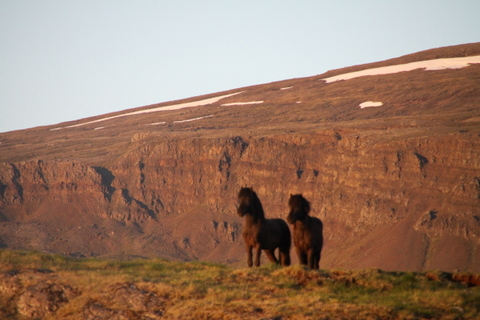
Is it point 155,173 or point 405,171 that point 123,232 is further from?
point 405,171

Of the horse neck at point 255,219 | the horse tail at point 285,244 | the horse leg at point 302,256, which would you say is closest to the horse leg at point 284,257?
the horse tail at point 285,244

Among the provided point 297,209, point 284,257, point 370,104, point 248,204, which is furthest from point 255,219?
point 370,104

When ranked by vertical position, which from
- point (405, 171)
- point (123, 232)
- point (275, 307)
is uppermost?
point (275, 307)

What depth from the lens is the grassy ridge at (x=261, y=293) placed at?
19531 millimetres

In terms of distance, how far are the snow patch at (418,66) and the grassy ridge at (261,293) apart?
421 ft

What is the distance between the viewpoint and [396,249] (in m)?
73.6

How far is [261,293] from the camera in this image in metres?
21.4

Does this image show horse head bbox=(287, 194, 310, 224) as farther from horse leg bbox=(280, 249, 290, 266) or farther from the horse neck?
horse leg bbox=(280, 249, 290, 266)

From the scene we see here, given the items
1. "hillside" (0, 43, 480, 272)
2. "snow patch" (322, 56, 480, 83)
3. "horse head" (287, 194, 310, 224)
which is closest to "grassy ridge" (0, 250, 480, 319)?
"horse head" (287, 194, 310, 224)

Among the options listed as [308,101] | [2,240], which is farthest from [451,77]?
[2,240]

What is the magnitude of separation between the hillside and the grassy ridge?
46.8 m

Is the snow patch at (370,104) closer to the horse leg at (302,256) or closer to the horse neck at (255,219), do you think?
the horse leg at (302,256)

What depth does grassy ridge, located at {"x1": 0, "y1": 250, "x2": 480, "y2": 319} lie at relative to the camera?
64.1 feet

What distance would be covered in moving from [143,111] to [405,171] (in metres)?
119
